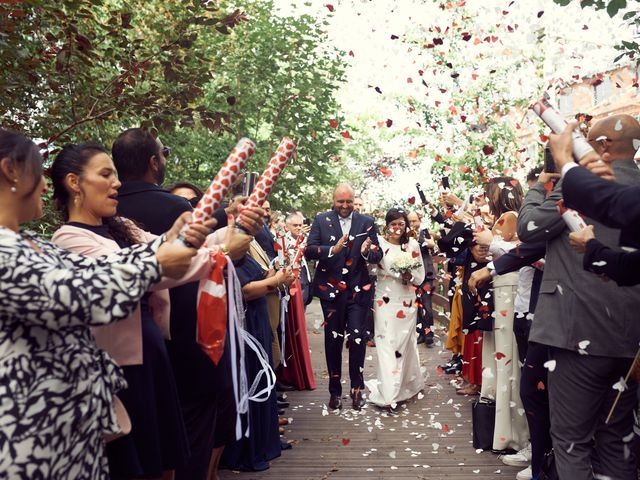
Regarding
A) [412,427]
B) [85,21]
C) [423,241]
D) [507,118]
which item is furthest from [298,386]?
[507,118]

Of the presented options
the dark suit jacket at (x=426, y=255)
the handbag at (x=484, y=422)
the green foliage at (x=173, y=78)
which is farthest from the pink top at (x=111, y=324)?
the dark suit jacket at (x=426, y=255)

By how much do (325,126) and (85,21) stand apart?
36.0 feet

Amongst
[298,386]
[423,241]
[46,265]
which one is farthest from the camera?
[423,241]

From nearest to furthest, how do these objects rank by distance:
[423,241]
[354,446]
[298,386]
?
1. [354,446]
2. [298,386]
3. [423,241]

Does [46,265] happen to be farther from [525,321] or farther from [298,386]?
[298,386]

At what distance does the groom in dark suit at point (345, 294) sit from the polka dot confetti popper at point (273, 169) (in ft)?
17.1

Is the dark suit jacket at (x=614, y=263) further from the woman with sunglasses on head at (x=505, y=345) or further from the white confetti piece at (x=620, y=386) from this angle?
the woman with sunglasses on head at (x=505, y=345)

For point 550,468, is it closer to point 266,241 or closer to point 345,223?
point 266,241

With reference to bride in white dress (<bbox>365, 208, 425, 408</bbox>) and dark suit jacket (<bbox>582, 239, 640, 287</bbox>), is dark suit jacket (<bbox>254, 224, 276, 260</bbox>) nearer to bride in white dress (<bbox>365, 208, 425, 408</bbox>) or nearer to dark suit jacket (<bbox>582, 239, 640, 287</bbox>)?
bride in white dress (<bbox>365, 208, 425, 408</bbox>)

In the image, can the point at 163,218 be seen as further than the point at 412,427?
No

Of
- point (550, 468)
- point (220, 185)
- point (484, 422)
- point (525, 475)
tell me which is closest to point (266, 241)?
point (484, 422)

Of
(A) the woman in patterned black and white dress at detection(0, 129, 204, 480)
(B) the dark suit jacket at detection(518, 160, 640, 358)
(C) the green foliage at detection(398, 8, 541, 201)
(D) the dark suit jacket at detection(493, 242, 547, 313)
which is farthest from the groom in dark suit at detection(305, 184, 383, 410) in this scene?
(C) the green foliage at detection(398, 8, 541, 201)

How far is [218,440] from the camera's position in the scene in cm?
484

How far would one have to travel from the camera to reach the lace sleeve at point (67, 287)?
7.51 ft
